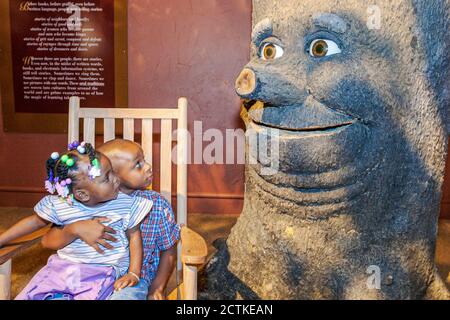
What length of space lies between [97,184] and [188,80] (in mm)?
1610

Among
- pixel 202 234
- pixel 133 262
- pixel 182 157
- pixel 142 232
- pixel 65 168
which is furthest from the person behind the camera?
pixel 202 234

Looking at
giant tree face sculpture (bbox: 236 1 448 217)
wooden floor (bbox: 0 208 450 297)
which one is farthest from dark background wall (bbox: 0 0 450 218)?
giant tree face sculpture (bbox: 236 1 448 217)

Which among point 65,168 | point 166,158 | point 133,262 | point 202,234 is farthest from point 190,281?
point 202,234

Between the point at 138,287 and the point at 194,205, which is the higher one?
the point at 138,287

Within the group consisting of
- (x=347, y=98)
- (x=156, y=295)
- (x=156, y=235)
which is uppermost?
(x=347, y=98)

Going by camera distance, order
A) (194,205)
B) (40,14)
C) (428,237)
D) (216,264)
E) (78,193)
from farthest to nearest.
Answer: (194,205) < (40,14) < (216,264) < (428,237) < (78,193)

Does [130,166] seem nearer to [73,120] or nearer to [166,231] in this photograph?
[166,231]

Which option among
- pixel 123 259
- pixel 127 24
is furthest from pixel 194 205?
pixel 123 259

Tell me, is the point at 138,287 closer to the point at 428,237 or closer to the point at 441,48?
the point at 428,237

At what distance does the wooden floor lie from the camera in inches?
77.6

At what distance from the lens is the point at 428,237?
50.7 inches

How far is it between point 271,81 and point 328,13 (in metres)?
0.22

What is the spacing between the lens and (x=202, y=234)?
97.4 inches

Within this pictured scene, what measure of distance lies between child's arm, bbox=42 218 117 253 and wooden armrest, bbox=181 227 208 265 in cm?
19
